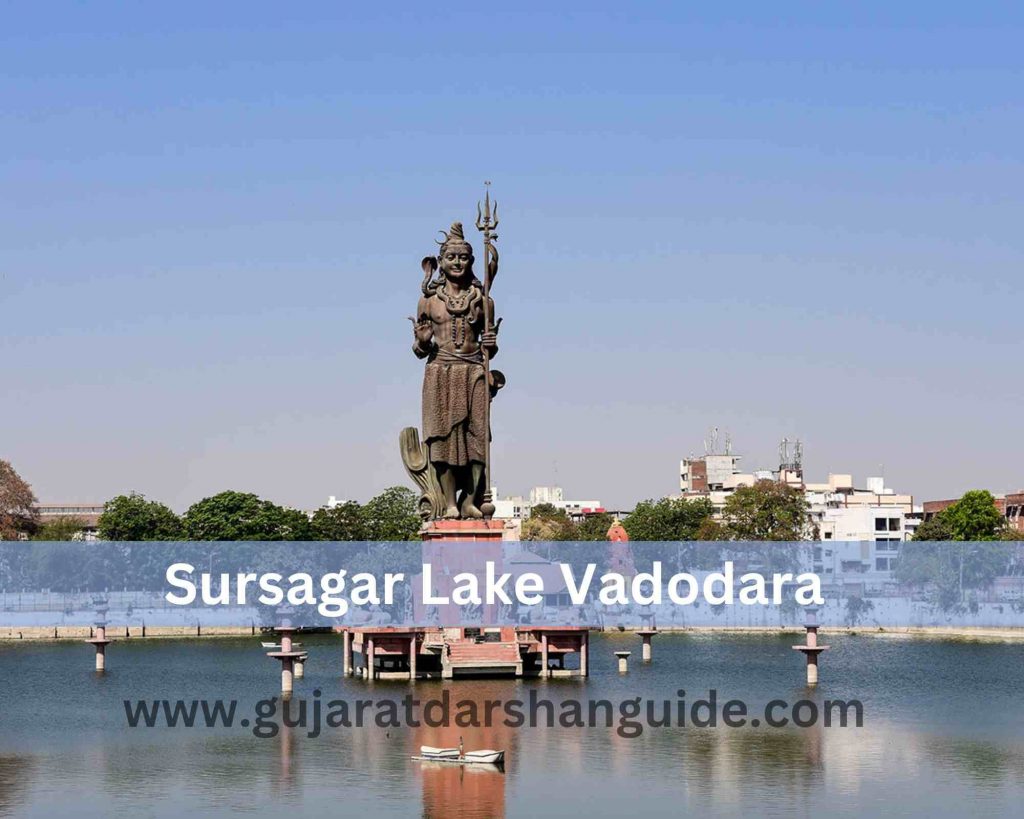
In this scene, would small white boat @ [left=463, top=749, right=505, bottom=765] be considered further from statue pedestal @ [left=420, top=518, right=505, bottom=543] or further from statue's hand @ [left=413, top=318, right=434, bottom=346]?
statue's hand @ [left=413, top=318, right=434, bottom=346]

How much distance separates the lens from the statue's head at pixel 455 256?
223 feet

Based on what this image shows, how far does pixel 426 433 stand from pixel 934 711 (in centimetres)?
1878

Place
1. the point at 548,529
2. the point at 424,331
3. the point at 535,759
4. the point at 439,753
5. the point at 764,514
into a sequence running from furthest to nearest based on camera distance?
the point at 548,529 → the point at 764,514 → the point at 424,331 → the point at 535,759 → the point at 439,753

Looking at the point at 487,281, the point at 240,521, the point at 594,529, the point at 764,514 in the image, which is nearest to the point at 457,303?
the point at 487,281

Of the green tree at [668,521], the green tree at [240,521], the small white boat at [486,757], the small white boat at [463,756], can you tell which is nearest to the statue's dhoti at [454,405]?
the small white boat at [463,756]

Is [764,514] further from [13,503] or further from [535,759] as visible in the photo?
[535,759]

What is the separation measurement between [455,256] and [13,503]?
242 feet

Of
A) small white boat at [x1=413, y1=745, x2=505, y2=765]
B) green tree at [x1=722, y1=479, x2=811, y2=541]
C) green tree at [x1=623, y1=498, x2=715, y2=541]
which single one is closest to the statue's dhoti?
small white boat at [x1=413, y1=745, x2=505, y2=765]

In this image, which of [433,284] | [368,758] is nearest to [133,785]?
[368,758]

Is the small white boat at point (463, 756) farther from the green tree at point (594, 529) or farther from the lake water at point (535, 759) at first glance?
the green tree at point (594, 529)

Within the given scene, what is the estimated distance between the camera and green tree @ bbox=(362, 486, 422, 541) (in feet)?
448

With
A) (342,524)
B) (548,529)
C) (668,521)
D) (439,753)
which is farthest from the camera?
(548,529)

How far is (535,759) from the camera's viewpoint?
159 feet

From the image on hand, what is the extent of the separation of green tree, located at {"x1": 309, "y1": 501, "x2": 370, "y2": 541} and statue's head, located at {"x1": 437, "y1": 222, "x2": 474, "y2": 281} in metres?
63.8
